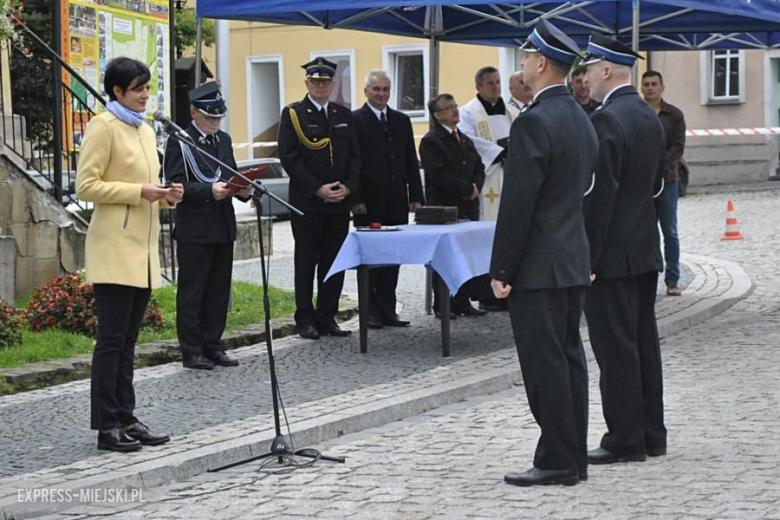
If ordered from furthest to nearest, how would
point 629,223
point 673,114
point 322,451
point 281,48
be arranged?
point 281,48
point 673,114
point 322,451
point 629,223

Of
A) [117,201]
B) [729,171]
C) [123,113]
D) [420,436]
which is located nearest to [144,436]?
[117,201]

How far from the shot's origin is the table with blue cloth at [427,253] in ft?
34.1

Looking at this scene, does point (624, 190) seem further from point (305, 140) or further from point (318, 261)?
point (318, 261)

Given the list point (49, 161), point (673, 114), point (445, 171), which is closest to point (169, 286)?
point (49, 161)

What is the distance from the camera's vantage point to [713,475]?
690 cm

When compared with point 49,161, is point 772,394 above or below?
below

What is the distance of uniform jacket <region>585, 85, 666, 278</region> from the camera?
7043 millimetres

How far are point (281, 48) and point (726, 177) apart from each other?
1192cm

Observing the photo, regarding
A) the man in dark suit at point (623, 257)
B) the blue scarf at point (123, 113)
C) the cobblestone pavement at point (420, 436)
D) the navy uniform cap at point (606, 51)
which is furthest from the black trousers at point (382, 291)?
the navy uniform cap at point (606, 51)

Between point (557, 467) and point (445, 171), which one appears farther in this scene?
point (445, 171)

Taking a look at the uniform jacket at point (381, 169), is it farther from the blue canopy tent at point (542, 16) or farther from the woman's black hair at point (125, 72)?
the woman's black hair at point (125, 72)

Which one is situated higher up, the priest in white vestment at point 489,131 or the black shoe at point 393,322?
the priest in white vestment at point 489,131

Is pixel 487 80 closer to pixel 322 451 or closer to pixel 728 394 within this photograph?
pixel 728 394

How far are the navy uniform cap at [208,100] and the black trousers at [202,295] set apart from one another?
920 millimetres
